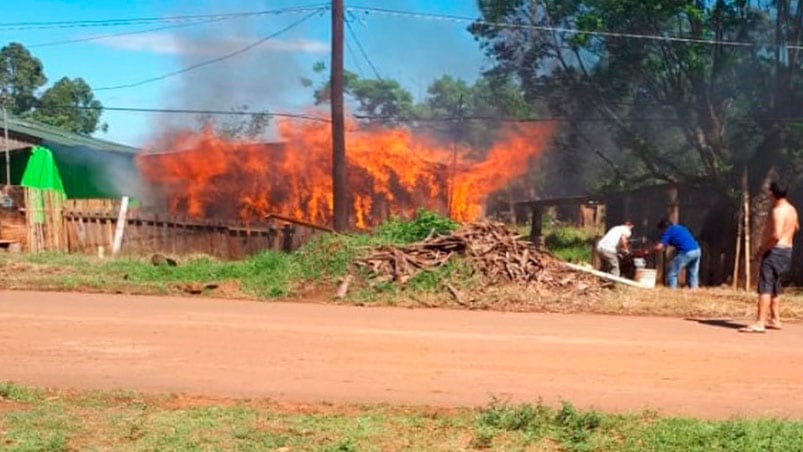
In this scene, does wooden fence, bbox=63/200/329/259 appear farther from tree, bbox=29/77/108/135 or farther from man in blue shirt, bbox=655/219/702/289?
tree, bbox=29/77/108/135

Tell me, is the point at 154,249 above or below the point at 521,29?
below

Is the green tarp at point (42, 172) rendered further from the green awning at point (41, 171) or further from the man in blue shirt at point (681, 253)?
the man in blue shirt at point (681, 253)

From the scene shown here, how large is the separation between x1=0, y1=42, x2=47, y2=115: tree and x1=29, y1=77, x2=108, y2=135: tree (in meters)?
0.60

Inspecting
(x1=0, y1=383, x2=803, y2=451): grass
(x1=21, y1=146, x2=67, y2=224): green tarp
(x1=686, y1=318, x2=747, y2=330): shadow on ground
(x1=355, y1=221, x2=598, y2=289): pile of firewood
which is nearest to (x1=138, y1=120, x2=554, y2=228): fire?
(x1=21, y1=146, x2=67, y2=224): green tarp

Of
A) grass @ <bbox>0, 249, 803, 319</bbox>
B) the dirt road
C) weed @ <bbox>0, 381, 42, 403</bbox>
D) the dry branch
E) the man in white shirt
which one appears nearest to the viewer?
weed @ <bbox>0, 381, 42, 403</bbox>

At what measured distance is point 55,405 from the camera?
18.9 ft

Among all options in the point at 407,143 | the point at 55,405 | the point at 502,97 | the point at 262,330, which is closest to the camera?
the point at 55,405

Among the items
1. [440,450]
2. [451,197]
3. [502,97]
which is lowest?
[440,450]

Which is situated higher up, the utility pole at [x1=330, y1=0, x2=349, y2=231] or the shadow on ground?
the utility pole at [x1=330, y1=0, x2=349, y2=231]

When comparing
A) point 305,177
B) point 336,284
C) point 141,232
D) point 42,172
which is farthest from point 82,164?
A: point 336,284

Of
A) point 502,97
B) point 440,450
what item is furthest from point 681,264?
point 502,97

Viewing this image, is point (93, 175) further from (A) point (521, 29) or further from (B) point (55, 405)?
(B) point (55, 405)

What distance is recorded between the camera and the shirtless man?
32.3 feet

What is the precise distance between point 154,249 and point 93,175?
8.25 m
